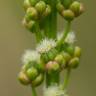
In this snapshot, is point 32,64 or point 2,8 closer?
point 32,64

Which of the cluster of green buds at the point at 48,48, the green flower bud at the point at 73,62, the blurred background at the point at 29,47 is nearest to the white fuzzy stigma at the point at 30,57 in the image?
the cluster of green buds at the point at 48,48

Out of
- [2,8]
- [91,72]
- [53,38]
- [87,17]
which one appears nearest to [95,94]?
[91,72]

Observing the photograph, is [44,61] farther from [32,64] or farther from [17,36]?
[17,36]

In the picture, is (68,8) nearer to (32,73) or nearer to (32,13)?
(32,13)

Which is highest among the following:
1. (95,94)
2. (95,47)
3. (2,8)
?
(2,8)

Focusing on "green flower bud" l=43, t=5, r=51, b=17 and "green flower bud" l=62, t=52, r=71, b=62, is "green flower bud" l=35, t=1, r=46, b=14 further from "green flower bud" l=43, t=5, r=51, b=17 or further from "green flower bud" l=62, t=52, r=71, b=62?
"green flower bud" l=62, t=52, r=71, b=62

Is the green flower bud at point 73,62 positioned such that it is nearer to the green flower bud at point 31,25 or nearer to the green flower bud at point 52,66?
the green flower bud at point 52,66

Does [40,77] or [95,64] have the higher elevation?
[95,64]
